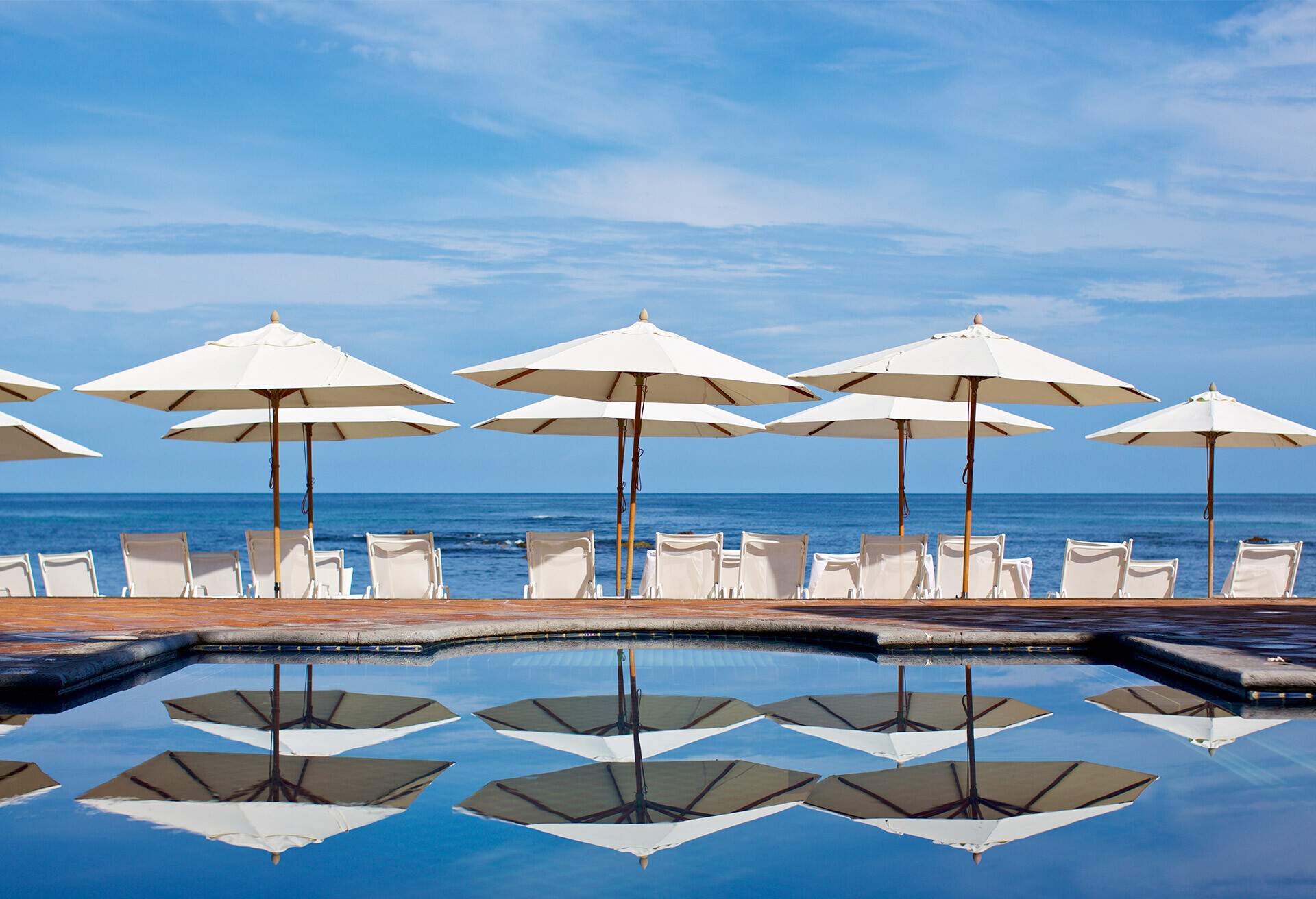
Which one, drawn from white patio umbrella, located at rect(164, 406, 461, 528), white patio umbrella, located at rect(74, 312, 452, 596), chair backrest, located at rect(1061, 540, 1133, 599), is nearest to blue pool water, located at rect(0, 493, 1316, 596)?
white patio umbrella, located at rect(164, 406, 461, 528)

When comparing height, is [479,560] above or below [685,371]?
below

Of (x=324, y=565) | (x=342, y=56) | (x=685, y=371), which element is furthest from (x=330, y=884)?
(x=342, y=56)

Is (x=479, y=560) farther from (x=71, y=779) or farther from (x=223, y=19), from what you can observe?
(x=71, y=779)

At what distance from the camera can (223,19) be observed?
67.2 feet

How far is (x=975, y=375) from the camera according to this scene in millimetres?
8695

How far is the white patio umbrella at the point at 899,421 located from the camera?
1202 cm

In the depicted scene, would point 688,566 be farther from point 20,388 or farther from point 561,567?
point 20,388

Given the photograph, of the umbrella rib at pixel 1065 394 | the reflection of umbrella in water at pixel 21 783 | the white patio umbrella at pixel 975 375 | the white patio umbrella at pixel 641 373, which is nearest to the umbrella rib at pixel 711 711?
the reflection of umbrella in water at pixel 21 783

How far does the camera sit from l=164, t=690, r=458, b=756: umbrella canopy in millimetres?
4344

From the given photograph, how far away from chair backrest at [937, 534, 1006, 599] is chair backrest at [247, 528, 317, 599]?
5.58 m

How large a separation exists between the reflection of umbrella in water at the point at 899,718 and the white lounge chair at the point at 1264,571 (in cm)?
642

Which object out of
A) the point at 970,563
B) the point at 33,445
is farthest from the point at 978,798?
the point at 33,445

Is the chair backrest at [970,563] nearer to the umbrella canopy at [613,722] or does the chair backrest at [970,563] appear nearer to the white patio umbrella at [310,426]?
the white patio umbrella at [310,426]

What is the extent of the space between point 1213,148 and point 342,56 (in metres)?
23.6
